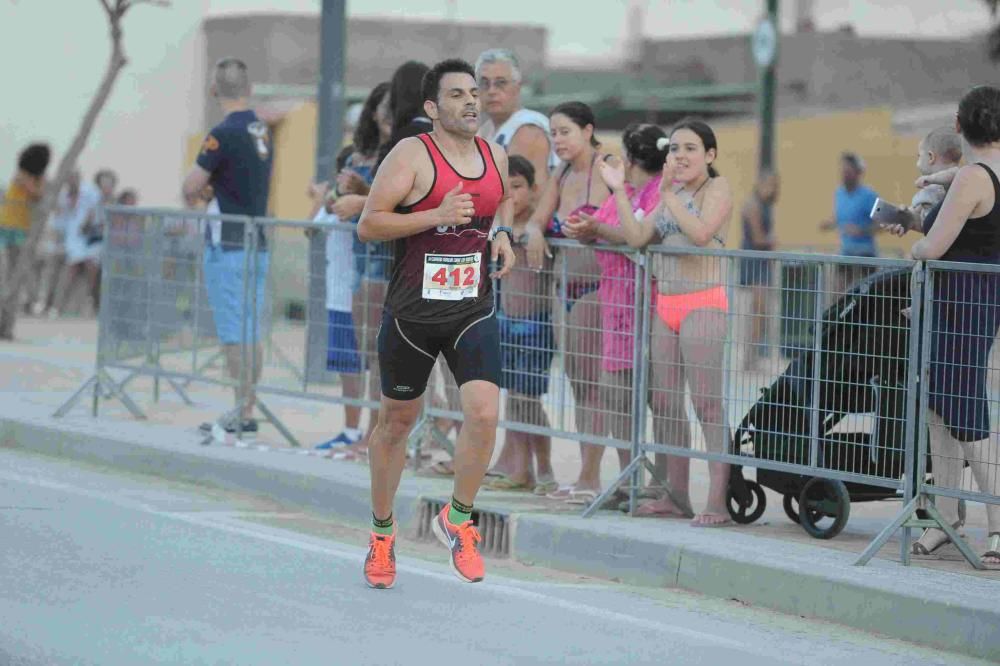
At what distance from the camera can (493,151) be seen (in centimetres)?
766

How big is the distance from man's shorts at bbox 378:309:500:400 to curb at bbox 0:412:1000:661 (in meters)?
1.24

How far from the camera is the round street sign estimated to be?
21.5 meters

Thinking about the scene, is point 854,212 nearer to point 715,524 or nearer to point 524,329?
point 524,329

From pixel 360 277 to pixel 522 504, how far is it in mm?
1963

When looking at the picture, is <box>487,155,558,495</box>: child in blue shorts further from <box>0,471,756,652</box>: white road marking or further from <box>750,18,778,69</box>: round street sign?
<box>750,18,778,69</box>: round street sign

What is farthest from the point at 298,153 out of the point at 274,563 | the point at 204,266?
the point at 274,563

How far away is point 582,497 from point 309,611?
2.57 m

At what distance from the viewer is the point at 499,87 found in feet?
32.4

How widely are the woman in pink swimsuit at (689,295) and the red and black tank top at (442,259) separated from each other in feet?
4.35

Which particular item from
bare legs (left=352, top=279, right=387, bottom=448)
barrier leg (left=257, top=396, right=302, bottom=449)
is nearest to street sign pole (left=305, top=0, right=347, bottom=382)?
barrier leg (left=257, top=396, right=302, bottom=449)

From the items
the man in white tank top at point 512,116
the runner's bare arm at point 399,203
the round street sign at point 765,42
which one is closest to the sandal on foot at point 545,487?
the man in white tank top at point 512,116

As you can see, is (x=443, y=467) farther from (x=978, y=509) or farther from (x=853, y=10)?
(x=853, y=10)

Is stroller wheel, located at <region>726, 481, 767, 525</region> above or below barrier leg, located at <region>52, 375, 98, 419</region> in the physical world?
below

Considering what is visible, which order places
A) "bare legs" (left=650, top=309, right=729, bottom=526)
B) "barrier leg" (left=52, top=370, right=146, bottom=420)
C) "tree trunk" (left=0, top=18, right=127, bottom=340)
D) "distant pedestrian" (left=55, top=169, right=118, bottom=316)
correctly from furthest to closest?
1. "distant pedestrian" (left=55, top=169, right=118, bottom=316)
2. "tree trunk" (left=0, top=18, right=127, bottom=340)
3. "barrier leg" (left=52, top=370, right=146, bottom=420)
4. "bare legs" (left=650, top=309, right=729, bottom=526)
